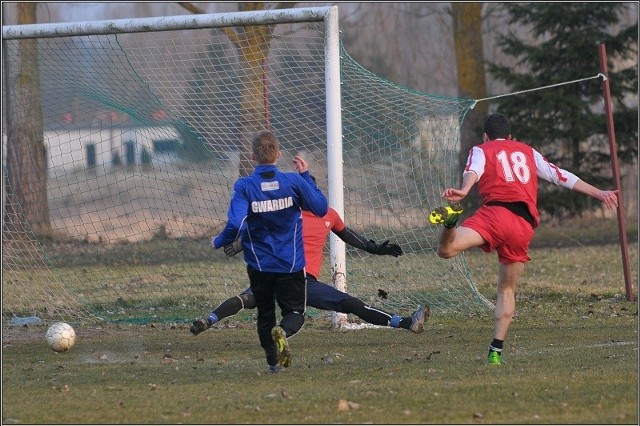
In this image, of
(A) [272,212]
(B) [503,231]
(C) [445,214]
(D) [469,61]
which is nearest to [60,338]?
(A) [272,212]

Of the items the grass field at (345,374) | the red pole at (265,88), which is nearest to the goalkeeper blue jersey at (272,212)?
the grass field at (345,374)

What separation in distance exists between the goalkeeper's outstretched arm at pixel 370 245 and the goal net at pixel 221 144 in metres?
1.26

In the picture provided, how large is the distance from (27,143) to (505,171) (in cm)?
1284

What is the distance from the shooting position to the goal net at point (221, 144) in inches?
451

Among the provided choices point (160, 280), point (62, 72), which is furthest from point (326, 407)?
point (160, 280)

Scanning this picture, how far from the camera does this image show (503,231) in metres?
7.69

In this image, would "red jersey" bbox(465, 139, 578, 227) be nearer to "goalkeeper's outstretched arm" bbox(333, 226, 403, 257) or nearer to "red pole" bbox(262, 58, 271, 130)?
"goalkeeper's outstretched arm" bbox(333, 226, 403, 257)

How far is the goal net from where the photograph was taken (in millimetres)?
11453

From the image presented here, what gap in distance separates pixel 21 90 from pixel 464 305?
24.6ft

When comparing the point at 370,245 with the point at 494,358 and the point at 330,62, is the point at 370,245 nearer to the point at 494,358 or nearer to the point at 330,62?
the point at 494,358

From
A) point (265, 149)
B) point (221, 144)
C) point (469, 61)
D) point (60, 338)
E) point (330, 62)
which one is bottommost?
point (60, 338)

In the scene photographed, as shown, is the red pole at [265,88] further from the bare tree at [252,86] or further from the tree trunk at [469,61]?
the tree trunk at [469,61]

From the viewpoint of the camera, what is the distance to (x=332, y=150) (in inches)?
411

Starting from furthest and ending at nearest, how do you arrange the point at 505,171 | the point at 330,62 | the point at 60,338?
the point at 330,62 < the point at 60,338 < the point at 505,171
